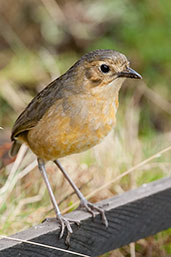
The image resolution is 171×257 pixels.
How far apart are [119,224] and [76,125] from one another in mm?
617

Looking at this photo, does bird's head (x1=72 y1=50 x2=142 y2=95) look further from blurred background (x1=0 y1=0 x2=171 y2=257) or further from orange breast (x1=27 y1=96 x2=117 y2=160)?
blurred background (x1=0 y1=0 x2=171 y2=257)

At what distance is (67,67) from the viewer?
6.30 meters

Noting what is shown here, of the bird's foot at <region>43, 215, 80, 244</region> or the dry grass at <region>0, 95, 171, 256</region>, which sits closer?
the bird's foot at <region>43, 215, 80, 244</region>

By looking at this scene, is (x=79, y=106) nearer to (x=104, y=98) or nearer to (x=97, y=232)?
(x=104, y=98)

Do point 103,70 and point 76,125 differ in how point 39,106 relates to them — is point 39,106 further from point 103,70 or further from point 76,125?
point 103,70

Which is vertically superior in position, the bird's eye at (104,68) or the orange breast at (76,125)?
the bird's eye at (104,68)

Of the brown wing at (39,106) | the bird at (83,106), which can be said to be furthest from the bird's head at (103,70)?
the brown wing at (39,106)

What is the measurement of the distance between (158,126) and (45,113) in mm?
3411

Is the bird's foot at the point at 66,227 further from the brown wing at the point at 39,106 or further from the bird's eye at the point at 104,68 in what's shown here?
the bird's eye at the point at 104,68

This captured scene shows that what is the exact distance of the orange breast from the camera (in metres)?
2.91

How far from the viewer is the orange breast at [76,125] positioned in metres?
2.91

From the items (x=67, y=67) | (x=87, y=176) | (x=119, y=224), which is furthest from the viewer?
(x=67, y=67)

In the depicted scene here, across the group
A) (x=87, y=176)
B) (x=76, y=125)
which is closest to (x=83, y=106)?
(x=76, y=125)

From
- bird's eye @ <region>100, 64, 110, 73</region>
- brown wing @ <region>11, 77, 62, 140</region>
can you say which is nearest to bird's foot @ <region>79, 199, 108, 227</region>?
brown wing @ <region>11, 77, 62, 140</region>
